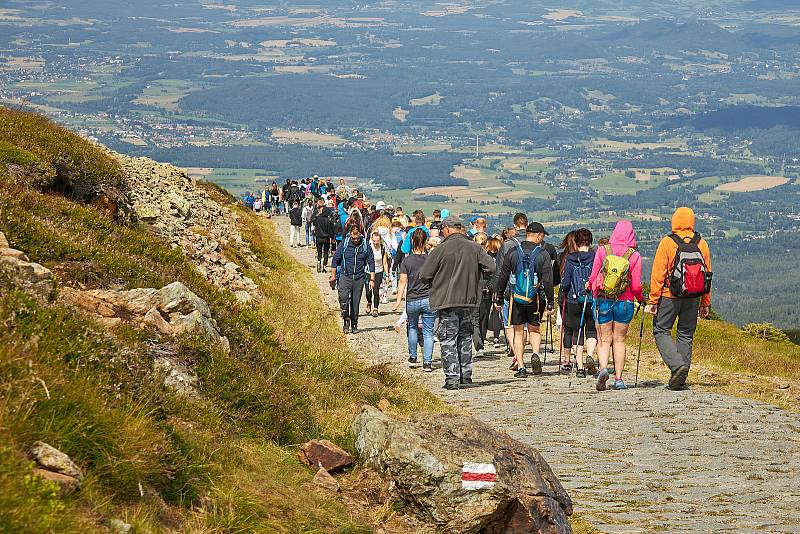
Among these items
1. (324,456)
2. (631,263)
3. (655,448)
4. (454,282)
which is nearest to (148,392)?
(324,456)

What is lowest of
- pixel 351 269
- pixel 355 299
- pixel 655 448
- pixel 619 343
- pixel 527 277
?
pixel 355 299

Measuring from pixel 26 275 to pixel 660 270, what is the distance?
8.12 meters

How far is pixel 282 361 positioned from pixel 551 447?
9.02ft

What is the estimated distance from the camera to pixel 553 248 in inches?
611

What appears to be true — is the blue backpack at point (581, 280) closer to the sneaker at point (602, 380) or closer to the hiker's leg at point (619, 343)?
the hiker's leg at point (619, 343)

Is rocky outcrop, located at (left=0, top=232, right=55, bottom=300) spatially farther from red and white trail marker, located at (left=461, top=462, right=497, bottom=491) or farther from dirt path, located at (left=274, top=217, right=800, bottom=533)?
dirt path, located at (left=274, top=217, right=800, bottom=533)

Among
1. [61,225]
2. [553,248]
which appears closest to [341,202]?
[553,248]

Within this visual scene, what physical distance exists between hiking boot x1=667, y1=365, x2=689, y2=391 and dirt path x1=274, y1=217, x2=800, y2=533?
198 millimetres

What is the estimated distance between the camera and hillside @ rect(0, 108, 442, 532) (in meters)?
5.35

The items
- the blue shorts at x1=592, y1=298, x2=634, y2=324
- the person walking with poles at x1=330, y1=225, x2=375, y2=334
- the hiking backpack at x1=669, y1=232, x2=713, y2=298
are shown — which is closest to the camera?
the hiking backpack at x1=669, y1=232, x2=713, y2=298

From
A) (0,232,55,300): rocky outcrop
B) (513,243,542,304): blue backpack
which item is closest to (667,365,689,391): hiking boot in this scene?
(513,243,542,304): blue backpack

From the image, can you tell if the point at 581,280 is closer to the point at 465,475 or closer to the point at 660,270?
the point at 660,270

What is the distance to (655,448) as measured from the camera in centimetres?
999

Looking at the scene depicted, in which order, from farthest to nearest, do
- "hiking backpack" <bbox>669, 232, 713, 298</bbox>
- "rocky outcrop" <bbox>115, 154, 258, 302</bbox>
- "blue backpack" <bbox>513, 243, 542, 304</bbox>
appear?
1. "rocky outcrop" <bbox>115, 154, 258, 302</bbox>
2. "blue backpack" <bbox>513, 243, 542, 304</bbox>
3. "hiking backpack" <bbox>669, 232, 713, 298</bbox>
